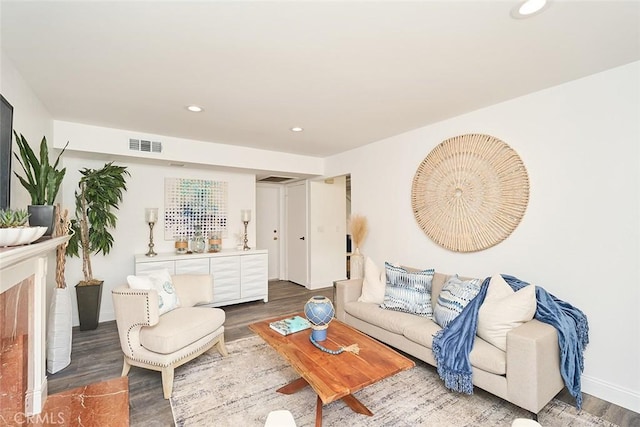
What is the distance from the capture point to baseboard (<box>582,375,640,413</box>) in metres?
1.98

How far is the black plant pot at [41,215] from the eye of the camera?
5.54 ft

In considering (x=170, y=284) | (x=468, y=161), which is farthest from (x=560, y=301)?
(x=170, y=284)

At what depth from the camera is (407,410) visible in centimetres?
199

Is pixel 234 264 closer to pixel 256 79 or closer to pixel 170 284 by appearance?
pixel 170 284

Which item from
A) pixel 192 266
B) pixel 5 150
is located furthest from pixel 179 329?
pixel 192 266

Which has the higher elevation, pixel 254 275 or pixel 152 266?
pixel 152 266

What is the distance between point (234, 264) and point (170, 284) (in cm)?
158

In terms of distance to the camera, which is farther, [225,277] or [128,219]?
[225,277]

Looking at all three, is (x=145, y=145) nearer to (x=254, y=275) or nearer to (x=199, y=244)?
(x=199, y=244)

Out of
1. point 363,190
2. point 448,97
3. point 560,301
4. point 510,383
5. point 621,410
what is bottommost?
point 621,410

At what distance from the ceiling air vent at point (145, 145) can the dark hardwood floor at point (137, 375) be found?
2.14 meters

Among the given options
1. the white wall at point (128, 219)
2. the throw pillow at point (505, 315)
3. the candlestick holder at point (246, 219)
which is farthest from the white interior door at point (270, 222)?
the throw pillow at point (505, 315)

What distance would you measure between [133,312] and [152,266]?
1.62 meters

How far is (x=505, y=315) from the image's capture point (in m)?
2.06
